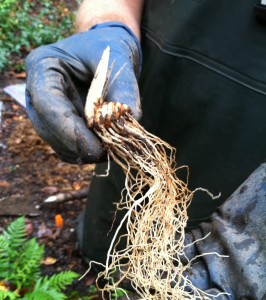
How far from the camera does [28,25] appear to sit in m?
4.77

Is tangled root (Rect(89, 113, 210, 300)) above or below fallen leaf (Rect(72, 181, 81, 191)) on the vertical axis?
above

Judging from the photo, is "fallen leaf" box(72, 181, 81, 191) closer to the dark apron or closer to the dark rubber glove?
the dark apron

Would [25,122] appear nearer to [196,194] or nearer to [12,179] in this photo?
[12,179]

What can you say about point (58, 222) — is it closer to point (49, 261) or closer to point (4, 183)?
point (49, 261)

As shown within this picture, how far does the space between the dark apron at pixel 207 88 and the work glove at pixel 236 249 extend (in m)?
0.35

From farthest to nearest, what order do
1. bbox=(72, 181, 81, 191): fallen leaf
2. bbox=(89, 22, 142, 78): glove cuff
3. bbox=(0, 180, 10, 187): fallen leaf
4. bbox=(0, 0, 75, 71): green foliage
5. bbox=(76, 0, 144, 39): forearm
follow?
bbox=(0, 0, 75, 71): green foliage < bbox=(72, 181, 81, 191): fallen leaf < bbox=(0, 180, 10, 187): fallen leaf < bbox=(76, 0, 144, 39): forearm < bbox=(89, 22, 142, 78): glove cuff

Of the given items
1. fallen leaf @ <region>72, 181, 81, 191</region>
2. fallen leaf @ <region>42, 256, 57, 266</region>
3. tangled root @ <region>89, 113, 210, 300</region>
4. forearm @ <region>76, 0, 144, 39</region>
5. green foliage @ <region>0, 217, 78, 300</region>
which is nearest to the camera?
tangled root @ <region>89, 113, 210, 300</region>

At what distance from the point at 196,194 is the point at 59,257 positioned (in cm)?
113

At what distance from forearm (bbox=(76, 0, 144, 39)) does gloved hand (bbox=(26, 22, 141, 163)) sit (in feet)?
0.36

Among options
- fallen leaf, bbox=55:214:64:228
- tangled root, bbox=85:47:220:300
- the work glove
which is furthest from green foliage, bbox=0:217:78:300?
the work glove

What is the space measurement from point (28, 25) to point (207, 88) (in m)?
3.62

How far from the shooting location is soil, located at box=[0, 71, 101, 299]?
2.60 metres

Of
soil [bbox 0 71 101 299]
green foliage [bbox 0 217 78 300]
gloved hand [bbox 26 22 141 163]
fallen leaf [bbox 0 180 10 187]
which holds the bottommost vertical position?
fallen leaf [bbox 0 180 10 187]

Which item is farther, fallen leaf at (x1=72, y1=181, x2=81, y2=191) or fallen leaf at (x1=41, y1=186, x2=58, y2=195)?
fallen leaf at (x1=72, y1=181, x2=81, y2=191)
